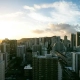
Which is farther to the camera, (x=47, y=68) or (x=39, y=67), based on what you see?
(x=39, y=67)

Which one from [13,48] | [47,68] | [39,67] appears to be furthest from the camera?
[13,48]

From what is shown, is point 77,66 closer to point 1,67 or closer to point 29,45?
point 1,67

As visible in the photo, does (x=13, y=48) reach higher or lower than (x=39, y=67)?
higher

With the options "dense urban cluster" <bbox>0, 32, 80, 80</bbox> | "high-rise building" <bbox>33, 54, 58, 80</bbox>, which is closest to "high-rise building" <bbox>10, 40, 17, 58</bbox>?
"dense urban cluster" <bbox>0, 32, 80, 80</bbox>

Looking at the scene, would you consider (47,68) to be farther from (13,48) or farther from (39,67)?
(13,48)

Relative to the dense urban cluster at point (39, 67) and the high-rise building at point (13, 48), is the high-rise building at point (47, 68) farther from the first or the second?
the high-rise building at point (13, 48)

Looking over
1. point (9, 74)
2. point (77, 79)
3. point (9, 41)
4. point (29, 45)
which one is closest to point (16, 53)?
point (9, 41)

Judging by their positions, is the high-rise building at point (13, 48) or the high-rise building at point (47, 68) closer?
the high-rise building at point (47, 68)

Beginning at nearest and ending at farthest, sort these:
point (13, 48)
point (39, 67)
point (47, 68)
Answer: point (47, 68) → point (39, 67) → point (13, 48)

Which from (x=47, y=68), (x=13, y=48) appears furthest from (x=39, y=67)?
(x=13, y=48)

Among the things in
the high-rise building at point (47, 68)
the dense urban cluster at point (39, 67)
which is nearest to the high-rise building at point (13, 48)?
the dense urban cluster at point (39, 67)

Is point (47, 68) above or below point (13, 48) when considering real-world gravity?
below
